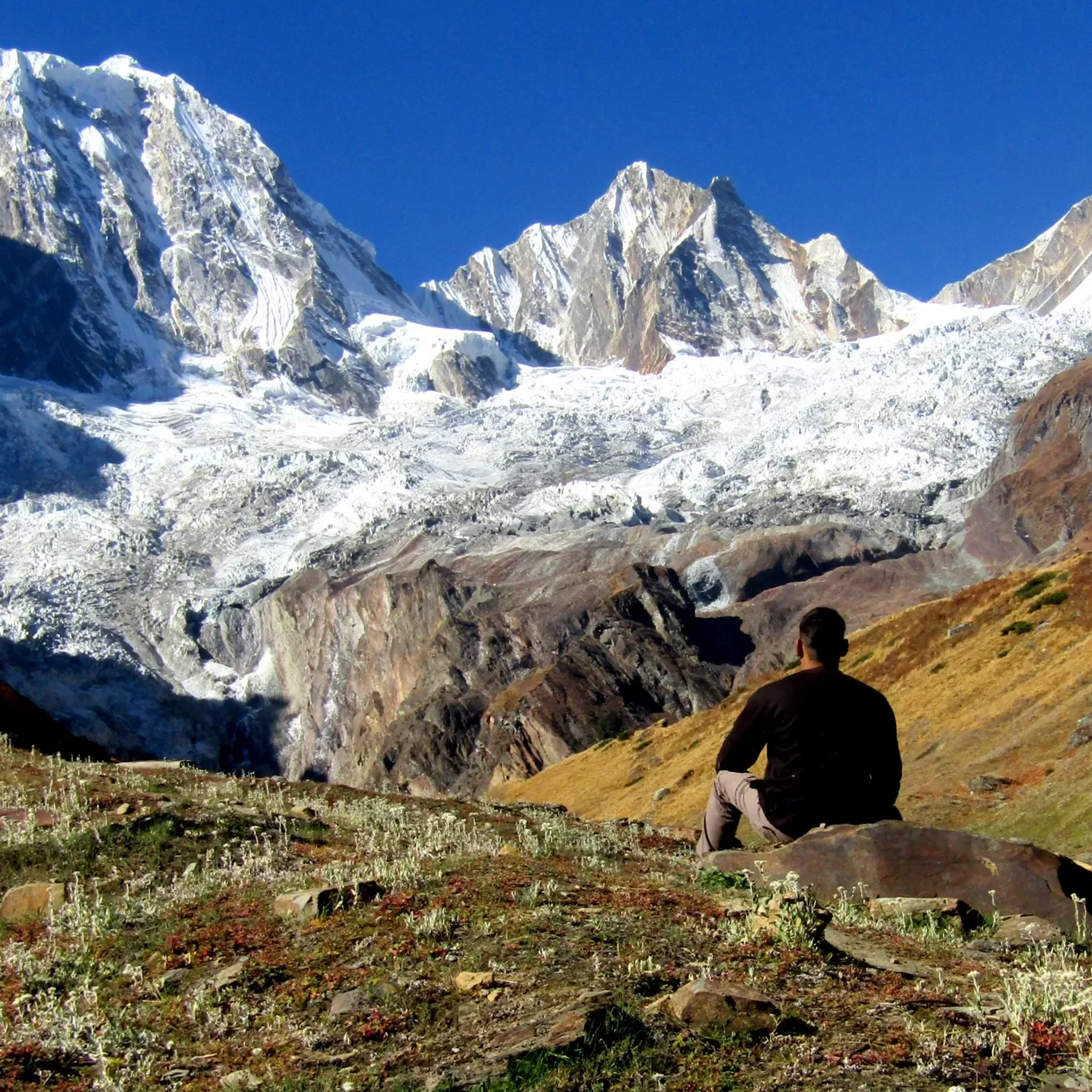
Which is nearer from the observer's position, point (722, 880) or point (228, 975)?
point (228, 975)

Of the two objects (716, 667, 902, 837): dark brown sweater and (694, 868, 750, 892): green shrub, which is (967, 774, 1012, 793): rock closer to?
(716, 667, 902, 837): dark brown sweater

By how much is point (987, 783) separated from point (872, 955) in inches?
855

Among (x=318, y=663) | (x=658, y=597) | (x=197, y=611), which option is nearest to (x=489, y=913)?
(x=658, y=597)

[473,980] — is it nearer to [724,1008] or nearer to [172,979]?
[724,1008]

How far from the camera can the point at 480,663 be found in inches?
4985

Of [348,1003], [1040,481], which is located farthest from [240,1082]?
[1040,481]

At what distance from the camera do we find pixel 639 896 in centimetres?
1069

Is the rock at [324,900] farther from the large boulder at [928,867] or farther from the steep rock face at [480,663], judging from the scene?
the steep rock face at [480,663]

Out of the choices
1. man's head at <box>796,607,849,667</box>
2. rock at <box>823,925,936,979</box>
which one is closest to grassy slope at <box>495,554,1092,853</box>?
man's head at <box>796,607,849,667</box>

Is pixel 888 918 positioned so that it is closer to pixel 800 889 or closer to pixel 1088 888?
pixel 800 889

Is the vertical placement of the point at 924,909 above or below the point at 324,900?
below

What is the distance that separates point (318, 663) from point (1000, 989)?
163292 mm

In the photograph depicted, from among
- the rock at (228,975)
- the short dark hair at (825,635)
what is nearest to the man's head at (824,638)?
the short dark hair at (825,635)

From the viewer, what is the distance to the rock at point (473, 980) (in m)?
7.81
